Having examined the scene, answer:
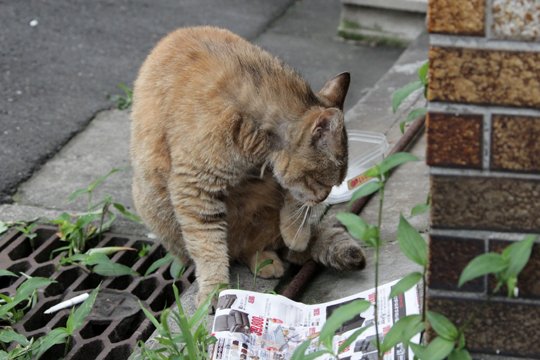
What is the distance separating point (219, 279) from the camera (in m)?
3.08

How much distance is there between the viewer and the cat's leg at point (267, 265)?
3.18m

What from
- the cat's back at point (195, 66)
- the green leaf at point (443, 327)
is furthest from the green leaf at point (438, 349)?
the cat's back at point (195, 66)

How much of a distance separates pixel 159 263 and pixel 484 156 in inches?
65.4

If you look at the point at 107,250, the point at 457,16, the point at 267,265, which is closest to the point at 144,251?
the point at 107,250

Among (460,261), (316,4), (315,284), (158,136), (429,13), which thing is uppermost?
(429,13)

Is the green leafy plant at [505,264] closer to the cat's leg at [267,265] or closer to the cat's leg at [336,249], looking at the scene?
the cat's leg at [336,249]

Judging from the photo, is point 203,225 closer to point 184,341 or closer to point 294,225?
point 294,225

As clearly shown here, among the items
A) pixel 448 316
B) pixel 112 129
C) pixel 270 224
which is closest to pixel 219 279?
pixel 270 224

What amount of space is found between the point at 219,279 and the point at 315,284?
346mm

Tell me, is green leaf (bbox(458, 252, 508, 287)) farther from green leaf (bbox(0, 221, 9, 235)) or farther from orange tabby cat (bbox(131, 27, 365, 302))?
green leaf (bbox(0, 221, 9, 235))

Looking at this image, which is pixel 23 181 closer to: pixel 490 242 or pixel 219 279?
pixel 219 279

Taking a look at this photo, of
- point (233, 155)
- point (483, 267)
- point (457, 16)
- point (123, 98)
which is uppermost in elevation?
point (457, 16)

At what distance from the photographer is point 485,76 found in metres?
1.90

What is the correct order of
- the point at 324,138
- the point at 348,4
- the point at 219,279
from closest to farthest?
the point at 324,138
the point at 219,279
the point at 348,4
